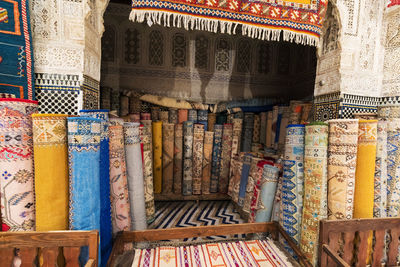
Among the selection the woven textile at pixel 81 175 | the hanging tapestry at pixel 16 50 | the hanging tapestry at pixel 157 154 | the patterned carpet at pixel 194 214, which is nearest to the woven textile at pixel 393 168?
the patterned carpet at pixel 194 214

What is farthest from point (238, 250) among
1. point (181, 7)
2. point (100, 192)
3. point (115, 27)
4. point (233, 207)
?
point (115, 27)

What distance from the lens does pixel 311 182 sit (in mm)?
1611

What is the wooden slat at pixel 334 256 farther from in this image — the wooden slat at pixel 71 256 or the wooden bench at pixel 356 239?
the wooden slat at pixel 71 256

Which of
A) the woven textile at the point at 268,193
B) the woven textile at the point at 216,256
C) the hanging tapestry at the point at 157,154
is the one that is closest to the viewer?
the woven textile at the point at 216,256

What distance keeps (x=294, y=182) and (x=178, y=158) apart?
2.15 m

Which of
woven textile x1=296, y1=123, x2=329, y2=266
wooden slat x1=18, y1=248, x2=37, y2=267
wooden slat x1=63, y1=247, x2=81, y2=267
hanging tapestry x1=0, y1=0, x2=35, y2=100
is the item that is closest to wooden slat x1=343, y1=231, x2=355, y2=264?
woven textile x1=296, y1=123, x2=329, y2=266

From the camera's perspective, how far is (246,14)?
1.77 m

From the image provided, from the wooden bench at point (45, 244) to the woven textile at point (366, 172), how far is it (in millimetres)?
1914

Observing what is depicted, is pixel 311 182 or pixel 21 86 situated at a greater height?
pixel 21 86

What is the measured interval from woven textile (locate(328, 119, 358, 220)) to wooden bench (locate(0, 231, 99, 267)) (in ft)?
5.49

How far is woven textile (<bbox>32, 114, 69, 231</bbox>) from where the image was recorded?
3.74 feet

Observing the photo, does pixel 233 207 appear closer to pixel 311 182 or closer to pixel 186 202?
pixel 186 202

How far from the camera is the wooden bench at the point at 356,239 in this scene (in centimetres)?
131

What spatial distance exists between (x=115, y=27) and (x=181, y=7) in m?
2.74
